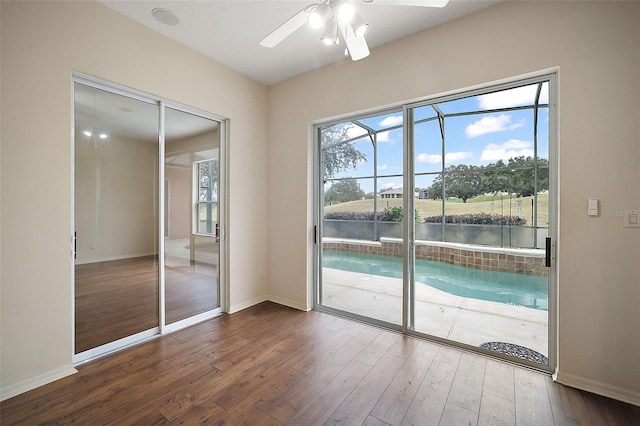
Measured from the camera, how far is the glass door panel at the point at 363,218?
3029 mm

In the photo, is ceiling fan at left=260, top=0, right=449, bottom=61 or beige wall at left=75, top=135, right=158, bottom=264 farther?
beige wall at left=75, top=135, right=158, bottom=264

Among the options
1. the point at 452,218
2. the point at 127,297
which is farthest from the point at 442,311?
the point at 127,297

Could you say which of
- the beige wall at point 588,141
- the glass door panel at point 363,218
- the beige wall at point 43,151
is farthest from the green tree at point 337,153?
the beige wall at point 43,151

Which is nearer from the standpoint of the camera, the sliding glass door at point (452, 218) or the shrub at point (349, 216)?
the sliding glass door at point (452, 218)

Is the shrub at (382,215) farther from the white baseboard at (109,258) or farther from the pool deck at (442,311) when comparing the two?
the white baseboard at (109,258)

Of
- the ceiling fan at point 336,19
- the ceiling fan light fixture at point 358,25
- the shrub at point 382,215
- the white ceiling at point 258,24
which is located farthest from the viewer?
the shrub at point 382,215

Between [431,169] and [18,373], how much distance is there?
12.3 feet

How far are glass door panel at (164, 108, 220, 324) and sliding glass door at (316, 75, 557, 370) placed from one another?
141cm

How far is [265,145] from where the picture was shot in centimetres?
388

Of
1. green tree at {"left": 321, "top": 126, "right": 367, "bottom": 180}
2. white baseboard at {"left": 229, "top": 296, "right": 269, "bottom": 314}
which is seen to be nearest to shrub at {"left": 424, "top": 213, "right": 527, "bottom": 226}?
green tree at {"left": 321, "top": 126, "right": 367, "bottom": 180}

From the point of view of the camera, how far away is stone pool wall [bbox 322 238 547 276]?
2369mm

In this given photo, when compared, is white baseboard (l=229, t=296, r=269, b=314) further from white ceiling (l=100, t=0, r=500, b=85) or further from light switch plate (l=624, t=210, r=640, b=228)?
light switch plate (l=624, t=210, r=640, b=228)

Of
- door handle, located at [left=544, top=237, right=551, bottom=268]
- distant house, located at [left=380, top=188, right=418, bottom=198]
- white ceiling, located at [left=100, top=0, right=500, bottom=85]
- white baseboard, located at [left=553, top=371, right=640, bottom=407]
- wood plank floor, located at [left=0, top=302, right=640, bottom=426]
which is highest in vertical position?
white ceiling, located at [left=100, top=0, right=500, bottom=85]

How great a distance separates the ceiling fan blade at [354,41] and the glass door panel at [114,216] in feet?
6.89
